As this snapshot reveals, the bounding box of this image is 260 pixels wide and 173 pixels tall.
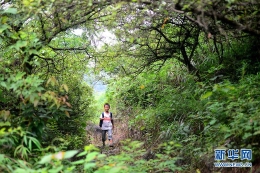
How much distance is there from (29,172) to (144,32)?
158 inches

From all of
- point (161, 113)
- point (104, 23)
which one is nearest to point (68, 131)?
point (161, 113)

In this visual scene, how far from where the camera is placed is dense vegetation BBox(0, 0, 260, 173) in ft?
11.3

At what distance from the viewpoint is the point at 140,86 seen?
9.44 metres

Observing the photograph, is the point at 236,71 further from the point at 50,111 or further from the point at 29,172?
the point at 29,172

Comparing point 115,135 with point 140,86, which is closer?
point 140,86

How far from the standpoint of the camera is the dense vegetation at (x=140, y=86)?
136 inches

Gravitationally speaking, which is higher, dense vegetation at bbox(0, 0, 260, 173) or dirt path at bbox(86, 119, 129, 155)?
dense vegetation at bbox(0, 0, 260, 173)

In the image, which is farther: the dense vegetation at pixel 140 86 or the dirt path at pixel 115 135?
the dirt path at pixel 115 135

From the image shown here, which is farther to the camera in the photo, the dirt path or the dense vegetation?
the dirt path

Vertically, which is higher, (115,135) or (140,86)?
(140,86)

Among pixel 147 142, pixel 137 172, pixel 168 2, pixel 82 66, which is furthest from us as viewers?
Answer: pixel 82 66

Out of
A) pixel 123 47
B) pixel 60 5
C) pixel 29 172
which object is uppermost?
pixel 60 5

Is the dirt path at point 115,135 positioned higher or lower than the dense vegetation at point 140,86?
lower

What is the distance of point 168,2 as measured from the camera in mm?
3738
